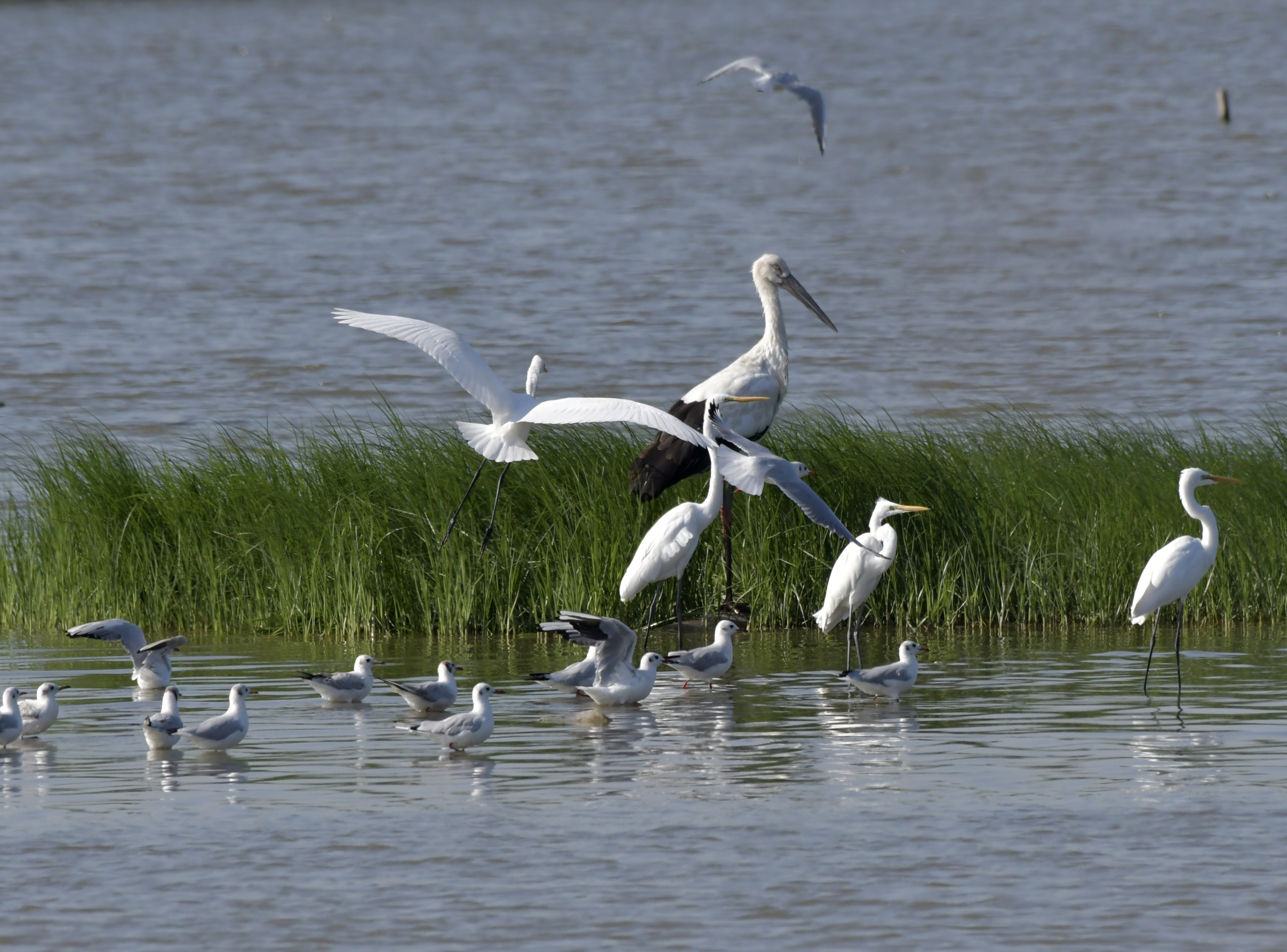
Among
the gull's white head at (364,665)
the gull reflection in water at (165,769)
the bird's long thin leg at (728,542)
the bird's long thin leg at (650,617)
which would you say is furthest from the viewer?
the bird's long thin leg at (728,542)

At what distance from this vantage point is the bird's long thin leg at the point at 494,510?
11.8m

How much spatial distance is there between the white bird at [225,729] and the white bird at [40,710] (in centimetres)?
71

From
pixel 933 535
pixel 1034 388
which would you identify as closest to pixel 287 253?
pixel 1034 388

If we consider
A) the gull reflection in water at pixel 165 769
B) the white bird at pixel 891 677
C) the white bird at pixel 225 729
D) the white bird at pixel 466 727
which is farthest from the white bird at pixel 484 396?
the gull reflection in water at pixel 165 769

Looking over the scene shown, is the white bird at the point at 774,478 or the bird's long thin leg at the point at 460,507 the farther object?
the bird's long thin leg at the point at 460,507

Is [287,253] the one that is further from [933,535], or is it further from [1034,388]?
[933,535]

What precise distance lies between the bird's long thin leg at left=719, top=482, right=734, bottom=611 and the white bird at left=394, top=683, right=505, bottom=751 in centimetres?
368

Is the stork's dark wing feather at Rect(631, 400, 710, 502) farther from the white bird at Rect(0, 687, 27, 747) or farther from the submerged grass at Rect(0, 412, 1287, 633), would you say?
the white bird at Rect(0, 687, 27, 747)

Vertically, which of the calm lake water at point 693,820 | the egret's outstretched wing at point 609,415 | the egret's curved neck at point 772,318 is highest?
the egret's curved neck at point 772,318

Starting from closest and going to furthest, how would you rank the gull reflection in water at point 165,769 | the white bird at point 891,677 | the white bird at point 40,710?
1. the gull reflection in water at point 165,769
2. the white bird at point 40,710
3. the white bird at point 891,677

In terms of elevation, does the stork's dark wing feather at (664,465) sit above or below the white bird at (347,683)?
above

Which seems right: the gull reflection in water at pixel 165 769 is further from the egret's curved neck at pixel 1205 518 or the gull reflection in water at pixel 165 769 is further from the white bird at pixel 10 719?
the egret's curved neck at pixel 1205 518

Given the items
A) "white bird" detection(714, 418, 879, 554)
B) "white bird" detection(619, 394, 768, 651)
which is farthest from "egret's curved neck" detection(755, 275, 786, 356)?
"white bird" detection(714, 418, 879, 554)

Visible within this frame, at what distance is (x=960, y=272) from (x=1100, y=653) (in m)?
23.1
